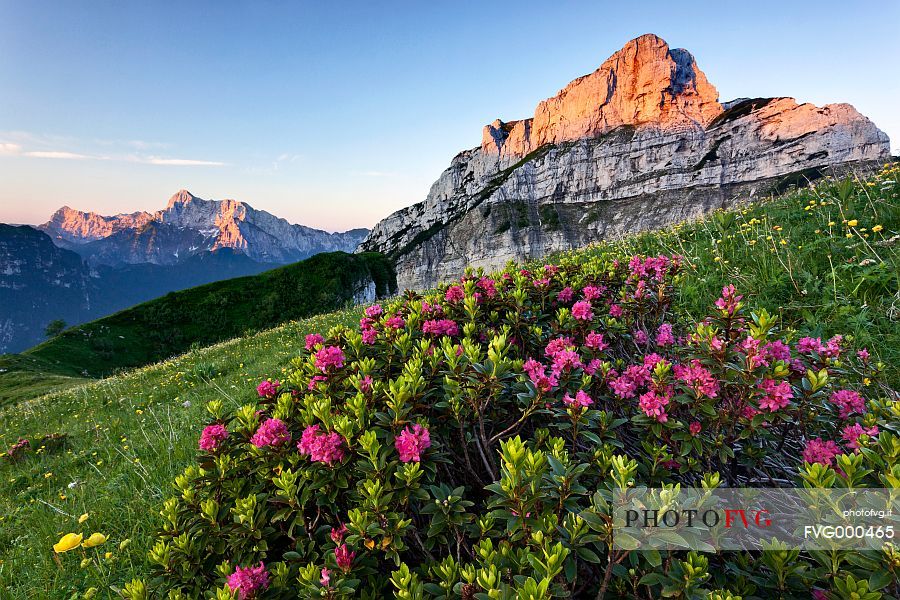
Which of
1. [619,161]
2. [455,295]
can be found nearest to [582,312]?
[455,295]

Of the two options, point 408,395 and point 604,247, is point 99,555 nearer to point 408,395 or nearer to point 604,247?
point 408,395

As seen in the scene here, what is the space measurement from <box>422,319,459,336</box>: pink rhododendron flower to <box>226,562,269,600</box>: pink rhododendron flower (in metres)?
2.10

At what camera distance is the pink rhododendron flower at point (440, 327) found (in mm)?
3477

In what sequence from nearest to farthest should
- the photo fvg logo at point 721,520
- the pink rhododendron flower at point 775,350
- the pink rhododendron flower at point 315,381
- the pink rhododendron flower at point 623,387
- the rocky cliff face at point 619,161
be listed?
the photo fvg logo at point 721,520
the pink rhododendron flower at point 775,350
the pink rhododendron flower at point 623,387
the pink rhododendron flower at point 315,381
the rocky cliff face at point 619,161

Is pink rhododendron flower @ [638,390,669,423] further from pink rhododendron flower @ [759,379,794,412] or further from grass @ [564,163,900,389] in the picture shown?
grass @ [564,163,900,389]

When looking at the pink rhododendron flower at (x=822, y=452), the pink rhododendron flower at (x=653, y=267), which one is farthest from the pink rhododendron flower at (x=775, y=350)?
the pink rhododendron flower at (x=653, y=267)

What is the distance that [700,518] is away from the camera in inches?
66.2

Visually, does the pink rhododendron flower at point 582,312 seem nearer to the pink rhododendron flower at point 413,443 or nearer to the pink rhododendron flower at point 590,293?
the pink rhododendron flower at point 590,293

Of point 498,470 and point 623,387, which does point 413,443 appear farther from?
point 623,387

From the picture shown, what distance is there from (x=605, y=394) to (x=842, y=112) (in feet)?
630

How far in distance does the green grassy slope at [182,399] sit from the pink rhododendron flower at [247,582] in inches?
91.0

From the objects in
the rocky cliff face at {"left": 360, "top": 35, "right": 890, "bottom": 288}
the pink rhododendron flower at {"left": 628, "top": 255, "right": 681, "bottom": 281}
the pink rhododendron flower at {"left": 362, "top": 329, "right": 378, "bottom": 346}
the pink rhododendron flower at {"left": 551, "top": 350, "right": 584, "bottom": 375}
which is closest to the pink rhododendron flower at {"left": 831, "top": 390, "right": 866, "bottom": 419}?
the pink rhododendron flower at {"left": 551, "top": 350, "right": 584, "bottom": 375}

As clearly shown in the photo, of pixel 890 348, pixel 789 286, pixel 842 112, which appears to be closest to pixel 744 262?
pixel 789 286

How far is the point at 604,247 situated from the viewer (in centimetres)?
1248
